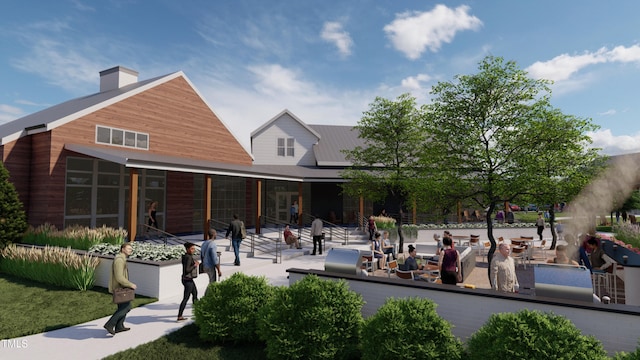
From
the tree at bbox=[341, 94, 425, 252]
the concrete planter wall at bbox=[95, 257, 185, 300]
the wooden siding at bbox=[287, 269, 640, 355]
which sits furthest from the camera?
the tree at bbox=[341, 94, 425, 252]

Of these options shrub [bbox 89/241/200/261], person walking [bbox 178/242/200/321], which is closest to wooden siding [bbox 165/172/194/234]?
shrub [bbox 89/241/200/261]

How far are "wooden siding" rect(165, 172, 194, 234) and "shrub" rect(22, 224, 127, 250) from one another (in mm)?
5655

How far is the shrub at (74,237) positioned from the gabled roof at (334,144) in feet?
54.4

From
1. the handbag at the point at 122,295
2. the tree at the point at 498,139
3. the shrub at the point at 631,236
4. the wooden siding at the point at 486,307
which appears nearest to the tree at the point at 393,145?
the tree at the point at 498,139

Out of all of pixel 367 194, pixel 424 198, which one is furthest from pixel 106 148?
pixel 424 198

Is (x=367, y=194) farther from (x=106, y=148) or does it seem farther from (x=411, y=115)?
(x=106, y=148)

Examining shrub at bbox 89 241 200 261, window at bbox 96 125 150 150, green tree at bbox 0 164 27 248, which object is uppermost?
window at bbox 96 125 150 150

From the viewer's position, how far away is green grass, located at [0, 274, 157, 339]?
7.34 metres

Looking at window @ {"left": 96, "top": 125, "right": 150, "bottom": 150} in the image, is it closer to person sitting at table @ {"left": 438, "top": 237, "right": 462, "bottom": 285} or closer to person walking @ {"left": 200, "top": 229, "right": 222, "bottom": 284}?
person walking @ {"left": 200, "top": 229, "right": 222, "bottom": 284}

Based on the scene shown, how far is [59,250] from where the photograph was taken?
1046cm

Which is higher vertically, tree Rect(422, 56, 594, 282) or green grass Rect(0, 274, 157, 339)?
tree Rect(422, 56, 594, 282)

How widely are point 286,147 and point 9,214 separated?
59.2ft

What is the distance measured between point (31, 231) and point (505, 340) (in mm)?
15873

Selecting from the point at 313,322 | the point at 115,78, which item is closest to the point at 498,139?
the point at 313,322
